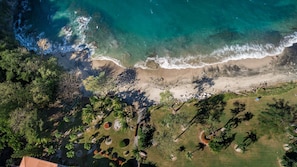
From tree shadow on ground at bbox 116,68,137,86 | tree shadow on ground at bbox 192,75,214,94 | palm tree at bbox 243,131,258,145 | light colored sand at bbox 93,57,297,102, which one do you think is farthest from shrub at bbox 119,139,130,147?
palm tree at bbox 243,131,258,145

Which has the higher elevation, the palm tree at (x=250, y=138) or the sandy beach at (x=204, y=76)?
the sandy beach at (x=204, y=76)

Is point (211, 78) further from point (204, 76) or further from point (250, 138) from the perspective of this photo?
point (250, 138)

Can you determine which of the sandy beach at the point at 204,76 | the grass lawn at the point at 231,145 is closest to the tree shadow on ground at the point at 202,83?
the sandy beach at the point at 204,76

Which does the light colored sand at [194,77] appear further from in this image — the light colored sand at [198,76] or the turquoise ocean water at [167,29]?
the turquoise ocean water at [167,29]

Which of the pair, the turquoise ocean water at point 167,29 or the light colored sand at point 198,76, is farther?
the turquoise ocean water at point 167,29

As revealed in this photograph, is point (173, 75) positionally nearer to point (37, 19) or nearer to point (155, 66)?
point (155, 66)

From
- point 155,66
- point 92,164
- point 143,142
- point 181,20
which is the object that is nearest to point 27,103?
point 92,164
